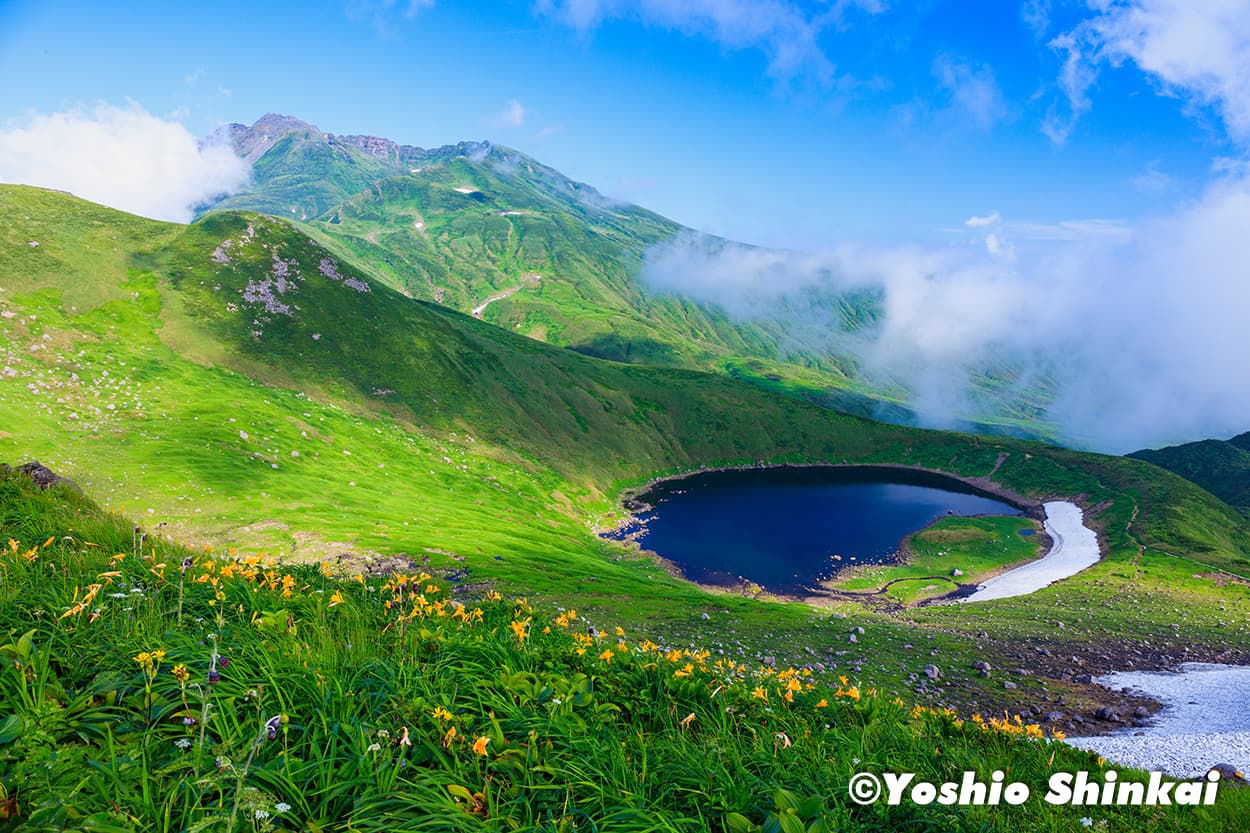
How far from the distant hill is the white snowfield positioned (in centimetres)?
5158

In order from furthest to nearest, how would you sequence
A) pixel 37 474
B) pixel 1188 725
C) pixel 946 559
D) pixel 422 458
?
pixel 946 559 < pixel 422 458 < pixel 1188 725 < pixel 37 474

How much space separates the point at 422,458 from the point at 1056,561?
102 meters

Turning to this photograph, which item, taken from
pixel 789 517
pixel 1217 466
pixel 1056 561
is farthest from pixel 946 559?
pixel 1217 466

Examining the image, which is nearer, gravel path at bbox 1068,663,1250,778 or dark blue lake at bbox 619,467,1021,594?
gravel path at bbox 1068,663,1250,778

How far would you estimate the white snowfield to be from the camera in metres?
75.0

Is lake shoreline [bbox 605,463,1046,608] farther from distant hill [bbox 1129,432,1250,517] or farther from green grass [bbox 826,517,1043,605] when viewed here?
distant hill [bbox 1129,432,1250,517]

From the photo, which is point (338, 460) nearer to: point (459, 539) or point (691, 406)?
point (459, 539)

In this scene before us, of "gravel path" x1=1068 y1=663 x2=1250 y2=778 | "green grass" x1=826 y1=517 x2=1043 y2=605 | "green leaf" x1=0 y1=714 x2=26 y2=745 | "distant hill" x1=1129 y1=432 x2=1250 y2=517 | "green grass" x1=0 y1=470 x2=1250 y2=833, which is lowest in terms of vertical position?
"green grass" x1=826 y1=517 x2=1043 y2=605

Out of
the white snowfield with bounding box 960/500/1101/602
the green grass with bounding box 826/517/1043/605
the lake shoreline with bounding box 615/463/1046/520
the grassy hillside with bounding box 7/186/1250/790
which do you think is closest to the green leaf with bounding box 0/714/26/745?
the grassy hillside with bounding box 7/186/1250/790

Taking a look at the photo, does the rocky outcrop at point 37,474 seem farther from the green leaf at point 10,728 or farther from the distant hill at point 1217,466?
the distant hill at point 1217,466

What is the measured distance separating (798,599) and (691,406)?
9222 centimetres

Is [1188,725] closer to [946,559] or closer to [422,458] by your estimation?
[946,559]

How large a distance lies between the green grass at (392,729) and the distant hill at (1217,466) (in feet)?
588

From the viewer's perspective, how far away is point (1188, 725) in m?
24.0
